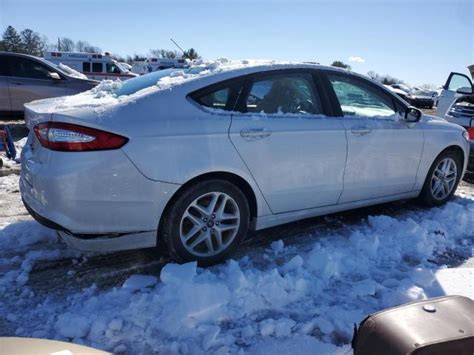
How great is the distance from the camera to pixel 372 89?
14.6 feet

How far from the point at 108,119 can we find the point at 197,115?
2.16 ft

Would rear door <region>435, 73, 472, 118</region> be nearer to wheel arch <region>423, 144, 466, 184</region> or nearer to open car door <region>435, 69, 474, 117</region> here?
open car door <region>435, 69, 474, 117</region>

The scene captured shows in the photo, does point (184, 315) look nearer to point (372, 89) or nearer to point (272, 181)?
point (272, 181)

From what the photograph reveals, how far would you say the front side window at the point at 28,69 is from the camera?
10414mm

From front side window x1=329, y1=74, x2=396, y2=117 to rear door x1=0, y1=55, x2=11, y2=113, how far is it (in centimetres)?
883

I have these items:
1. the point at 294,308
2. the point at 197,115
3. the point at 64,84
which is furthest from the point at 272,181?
the point at 64,84

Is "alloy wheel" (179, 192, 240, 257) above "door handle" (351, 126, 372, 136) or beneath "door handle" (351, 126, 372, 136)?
beneath

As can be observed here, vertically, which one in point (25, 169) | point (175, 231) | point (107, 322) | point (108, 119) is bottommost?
point (107, 322)

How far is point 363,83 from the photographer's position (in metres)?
4.37

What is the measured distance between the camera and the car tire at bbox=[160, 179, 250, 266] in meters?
3.26

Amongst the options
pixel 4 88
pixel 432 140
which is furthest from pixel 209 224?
pixel 4 88

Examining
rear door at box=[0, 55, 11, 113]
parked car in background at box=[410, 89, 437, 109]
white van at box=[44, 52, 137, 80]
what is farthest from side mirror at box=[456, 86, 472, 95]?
parked car in background at box=[410, 89, 437, 109]

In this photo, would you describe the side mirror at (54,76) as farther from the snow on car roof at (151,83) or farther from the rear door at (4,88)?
the snow on car roof at (151,83)

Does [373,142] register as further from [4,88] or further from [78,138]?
[4,88]
